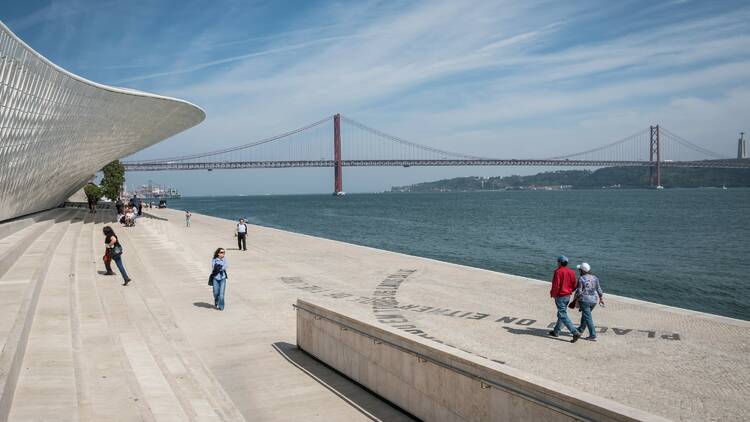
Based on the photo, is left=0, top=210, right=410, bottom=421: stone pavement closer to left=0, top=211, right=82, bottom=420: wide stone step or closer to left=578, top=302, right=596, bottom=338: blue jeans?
left=0, top=211, right=82, bottom=420: wide stone step

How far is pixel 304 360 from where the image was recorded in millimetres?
8016

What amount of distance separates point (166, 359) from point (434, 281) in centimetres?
828

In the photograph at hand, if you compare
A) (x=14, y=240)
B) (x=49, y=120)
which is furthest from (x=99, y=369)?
(x=49, y=120)

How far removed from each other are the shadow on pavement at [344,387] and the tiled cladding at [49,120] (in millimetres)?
9856

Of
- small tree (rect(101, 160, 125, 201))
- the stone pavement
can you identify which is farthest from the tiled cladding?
small tree (rect(101, 160, 125, 201))

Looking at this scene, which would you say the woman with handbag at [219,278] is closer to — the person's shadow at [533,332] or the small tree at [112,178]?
the person's shadow at [533,332]

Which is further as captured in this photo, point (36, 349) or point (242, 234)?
point (242, 234)

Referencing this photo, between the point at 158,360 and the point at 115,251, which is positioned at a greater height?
the point at 115,251

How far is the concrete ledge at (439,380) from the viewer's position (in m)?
4.44

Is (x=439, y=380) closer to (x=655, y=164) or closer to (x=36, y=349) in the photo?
(x=36, y=349)

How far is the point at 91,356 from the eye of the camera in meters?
7.12

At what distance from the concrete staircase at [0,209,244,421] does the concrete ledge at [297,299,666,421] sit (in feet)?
5.09

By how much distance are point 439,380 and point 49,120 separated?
1695cm

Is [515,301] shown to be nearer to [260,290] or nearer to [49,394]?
[260,290]
